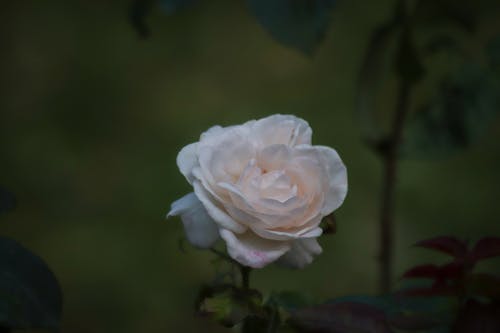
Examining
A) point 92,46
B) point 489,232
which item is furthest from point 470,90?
A: point 92,46

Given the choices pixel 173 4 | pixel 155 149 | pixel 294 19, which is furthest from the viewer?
pixel 155 149

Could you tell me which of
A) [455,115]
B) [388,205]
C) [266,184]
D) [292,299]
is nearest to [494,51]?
[455,115]

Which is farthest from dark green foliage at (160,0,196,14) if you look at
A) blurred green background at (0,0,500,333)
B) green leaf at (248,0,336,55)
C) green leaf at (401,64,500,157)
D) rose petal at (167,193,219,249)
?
blurred green background at (0,0,500,333)

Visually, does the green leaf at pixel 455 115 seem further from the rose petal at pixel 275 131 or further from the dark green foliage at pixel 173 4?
the rose petal at pixel 275 131

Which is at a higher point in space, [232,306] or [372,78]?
[372,78]

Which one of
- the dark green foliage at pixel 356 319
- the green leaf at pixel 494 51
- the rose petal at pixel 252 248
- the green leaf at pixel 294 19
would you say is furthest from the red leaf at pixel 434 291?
the green leaf at pixel 494 51

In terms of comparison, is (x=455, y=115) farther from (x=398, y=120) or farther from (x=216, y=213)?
(x=216, y=213)

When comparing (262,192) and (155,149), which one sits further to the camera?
(155,149)
